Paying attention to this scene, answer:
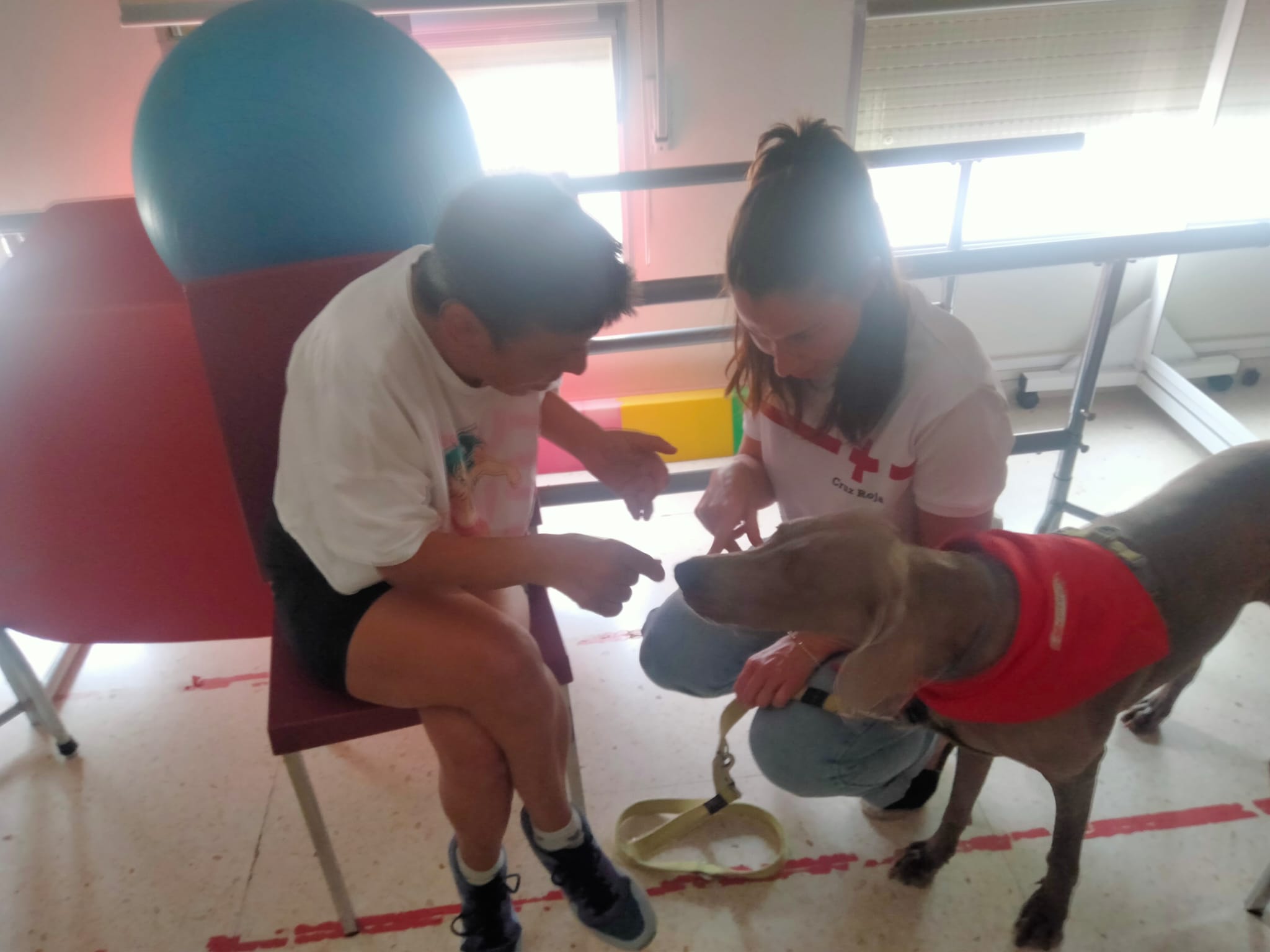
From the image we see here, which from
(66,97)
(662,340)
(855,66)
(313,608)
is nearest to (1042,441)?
(662,340)

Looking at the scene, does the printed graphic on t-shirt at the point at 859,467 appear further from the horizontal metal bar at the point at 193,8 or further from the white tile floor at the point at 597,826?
the horizontal metal bar at the point at 193,8

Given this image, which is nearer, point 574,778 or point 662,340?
point 574,778

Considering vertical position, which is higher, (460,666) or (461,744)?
(460,666)

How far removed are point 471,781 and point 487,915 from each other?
0.85 ft

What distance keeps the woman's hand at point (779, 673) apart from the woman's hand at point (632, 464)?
281 millimetres

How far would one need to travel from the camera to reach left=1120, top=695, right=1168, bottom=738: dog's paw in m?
1.51

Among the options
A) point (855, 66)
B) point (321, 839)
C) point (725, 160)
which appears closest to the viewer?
point (321, 839)

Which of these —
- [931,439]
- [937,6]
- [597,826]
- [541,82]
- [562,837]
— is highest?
[937,6]

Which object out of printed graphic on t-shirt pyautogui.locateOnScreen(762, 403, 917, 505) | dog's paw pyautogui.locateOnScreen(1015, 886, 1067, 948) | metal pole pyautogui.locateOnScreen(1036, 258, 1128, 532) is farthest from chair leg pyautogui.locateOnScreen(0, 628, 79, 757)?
metal pole pyautogui.locateOnScreen(1036, 258, 1128, 532)

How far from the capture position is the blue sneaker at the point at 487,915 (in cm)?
115

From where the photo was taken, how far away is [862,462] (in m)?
1.11

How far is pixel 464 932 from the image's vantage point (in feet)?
3.97

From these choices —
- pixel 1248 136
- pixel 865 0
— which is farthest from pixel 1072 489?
pixel 865 0

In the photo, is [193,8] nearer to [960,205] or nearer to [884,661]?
[960,205]
